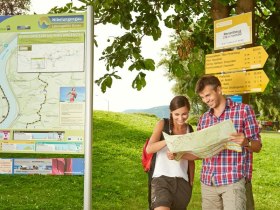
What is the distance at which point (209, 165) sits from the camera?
437cm

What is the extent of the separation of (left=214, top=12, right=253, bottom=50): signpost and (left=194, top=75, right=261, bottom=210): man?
3.85ft

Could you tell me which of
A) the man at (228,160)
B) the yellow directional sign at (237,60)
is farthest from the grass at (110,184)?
the man at (228,160)

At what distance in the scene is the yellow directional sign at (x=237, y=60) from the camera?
5.11 meters

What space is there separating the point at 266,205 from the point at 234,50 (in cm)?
939

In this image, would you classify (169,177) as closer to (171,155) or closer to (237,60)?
(171,155)

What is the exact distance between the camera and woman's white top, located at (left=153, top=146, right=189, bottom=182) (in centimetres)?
486

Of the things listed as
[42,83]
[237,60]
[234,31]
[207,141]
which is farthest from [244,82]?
[42,83]

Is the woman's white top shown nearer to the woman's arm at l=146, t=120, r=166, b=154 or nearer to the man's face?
the woman's arm at l=146, t=120, r=166, b=154

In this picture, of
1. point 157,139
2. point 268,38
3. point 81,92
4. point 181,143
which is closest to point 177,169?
point 157,139

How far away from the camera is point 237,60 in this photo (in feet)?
17.5

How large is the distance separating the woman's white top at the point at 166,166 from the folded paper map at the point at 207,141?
0.71 m

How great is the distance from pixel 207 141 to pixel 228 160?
403 mm

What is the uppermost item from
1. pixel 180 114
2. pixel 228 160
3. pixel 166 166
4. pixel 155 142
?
pixel 180 114

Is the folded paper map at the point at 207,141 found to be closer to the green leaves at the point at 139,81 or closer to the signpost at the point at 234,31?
the signpost at the point at 234,31
